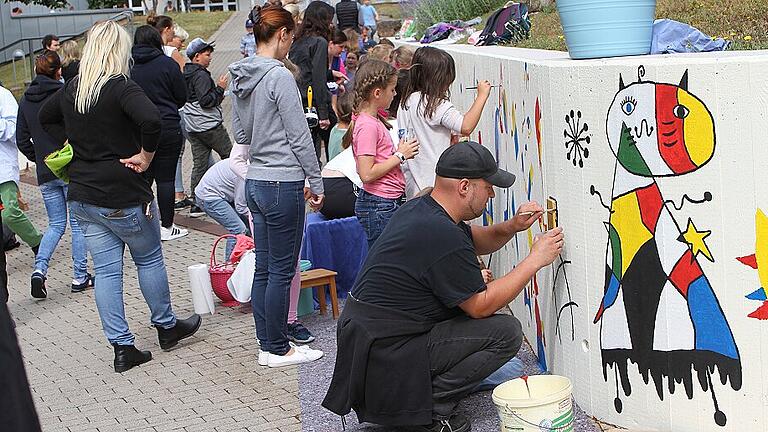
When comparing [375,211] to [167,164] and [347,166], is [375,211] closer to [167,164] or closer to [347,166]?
[347,166]

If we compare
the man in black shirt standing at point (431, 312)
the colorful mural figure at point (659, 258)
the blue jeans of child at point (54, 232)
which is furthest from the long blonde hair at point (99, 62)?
the colorful mural figure at point (659, 258)

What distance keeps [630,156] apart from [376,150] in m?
2.26

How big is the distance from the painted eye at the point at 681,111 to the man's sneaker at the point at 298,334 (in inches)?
126

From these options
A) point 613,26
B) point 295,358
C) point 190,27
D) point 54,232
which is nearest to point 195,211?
point 54,232

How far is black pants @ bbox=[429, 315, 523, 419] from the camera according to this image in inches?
198

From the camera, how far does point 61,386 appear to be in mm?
6684

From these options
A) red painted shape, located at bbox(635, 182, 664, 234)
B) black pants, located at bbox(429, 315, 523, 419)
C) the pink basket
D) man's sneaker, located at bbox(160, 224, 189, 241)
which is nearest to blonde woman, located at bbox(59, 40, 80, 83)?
man's sneaker, located at bbox(160, 224, 189, 241)

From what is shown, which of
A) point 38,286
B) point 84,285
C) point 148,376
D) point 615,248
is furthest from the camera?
point 84,285

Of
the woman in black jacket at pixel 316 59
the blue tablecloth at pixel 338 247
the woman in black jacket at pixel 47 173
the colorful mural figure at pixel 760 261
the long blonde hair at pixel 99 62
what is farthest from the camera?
the woman in black jacket at pixel 316 59

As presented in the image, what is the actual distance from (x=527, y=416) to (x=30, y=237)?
22.1 ft

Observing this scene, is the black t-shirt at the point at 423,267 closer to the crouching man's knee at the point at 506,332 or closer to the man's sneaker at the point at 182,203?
the crouching man's knee at the point at 506,332

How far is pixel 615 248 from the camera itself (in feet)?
15.5

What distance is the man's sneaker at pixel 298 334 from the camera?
6.83 meters

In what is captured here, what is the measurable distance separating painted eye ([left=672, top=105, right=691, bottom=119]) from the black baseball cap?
3.23 ft
